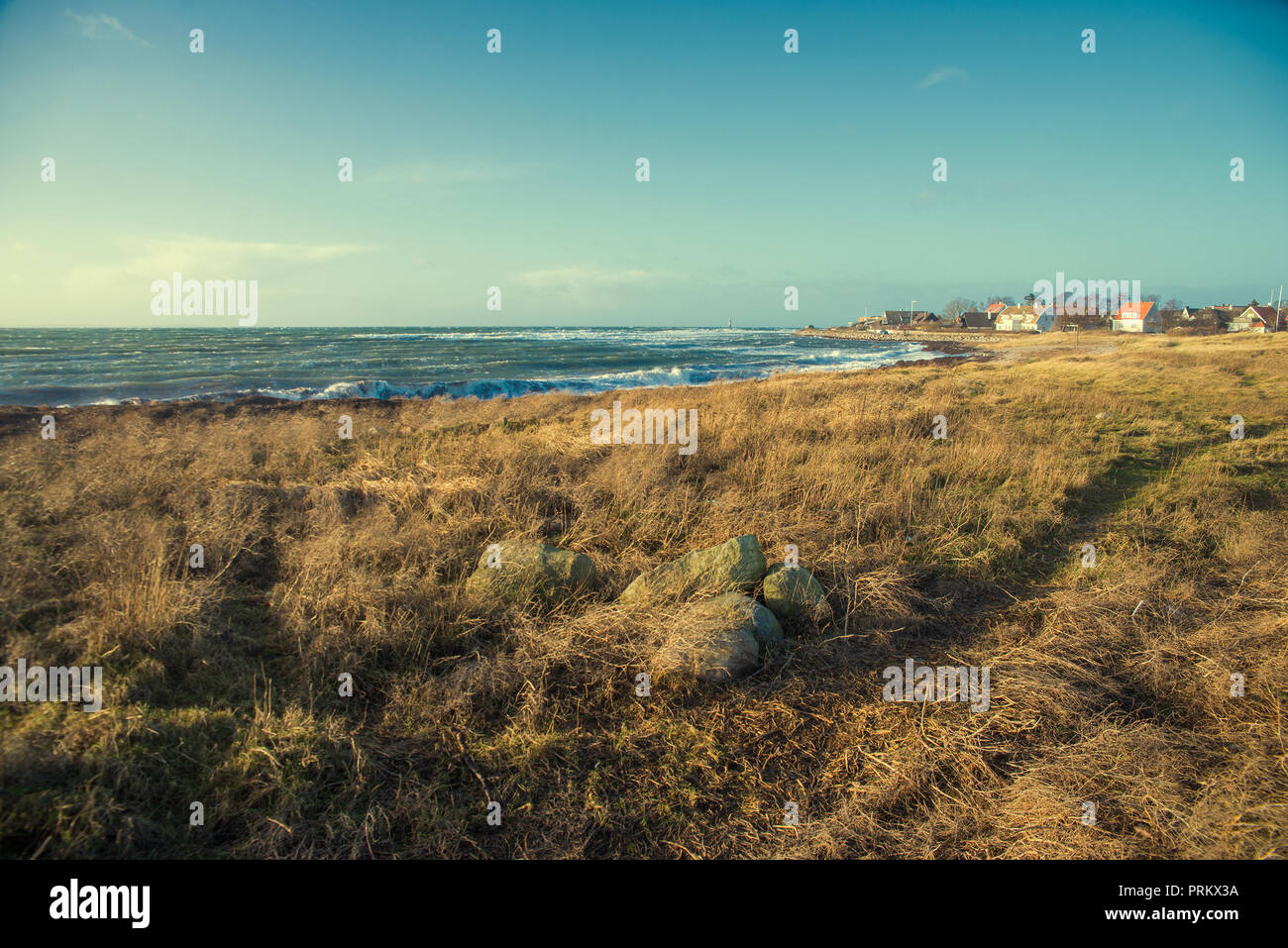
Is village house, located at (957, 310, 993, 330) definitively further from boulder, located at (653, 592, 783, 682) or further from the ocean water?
boulder, located at (653, 592, 783, 682)

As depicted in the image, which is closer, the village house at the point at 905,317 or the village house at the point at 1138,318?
the village house at the point at 1138,318

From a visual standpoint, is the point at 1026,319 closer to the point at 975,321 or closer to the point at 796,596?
the point at 975,321

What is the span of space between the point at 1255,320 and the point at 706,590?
92.5 meters

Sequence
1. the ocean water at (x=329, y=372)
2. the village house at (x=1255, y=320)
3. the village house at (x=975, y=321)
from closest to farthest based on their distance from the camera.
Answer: the ocean water at (x=329, y=372) < the village house at (x=1255, y=320) < the village house at (x=975, y=321)

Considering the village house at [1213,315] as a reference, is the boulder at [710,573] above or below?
below

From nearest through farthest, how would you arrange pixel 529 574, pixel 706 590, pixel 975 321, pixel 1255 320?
1. pixel 706 590
2. pixel 529 574
3. pixel 1255 320
4. pixel 975 321

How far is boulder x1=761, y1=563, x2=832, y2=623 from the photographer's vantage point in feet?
15.5

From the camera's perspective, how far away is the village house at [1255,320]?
63.5 meters

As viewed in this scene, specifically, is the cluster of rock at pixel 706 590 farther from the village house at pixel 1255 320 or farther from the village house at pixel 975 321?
the village house at pixel 975 321

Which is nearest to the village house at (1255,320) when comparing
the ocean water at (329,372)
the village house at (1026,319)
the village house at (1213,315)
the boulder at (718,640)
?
the village house at (1213,315)

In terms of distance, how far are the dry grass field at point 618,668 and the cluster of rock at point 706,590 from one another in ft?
0.54

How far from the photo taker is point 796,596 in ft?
15.8

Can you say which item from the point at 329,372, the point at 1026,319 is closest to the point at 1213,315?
the point at 1026,319
